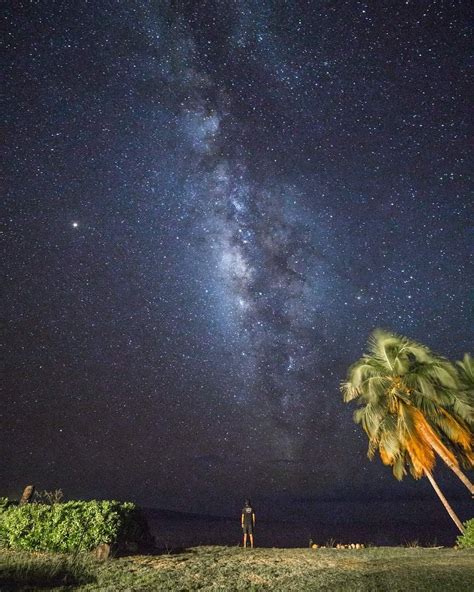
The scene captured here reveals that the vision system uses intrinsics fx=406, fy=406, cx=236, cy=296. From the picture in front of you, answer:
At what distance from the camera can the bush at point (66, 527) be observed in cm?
1365

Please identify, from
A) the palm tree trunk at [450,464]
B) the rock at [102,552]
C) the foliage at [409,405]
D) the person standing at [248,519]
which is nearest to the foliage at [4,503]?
the rock at [102,552]

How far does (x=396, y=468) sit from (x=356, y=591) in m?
16.9

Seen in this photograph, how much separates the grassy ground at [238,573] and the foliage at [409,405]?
792 cm

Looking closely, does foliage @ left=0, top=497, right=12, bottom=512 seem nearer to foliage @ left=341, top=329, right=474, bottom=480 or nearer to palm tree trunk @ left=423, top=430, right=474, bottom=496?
foliage @ left=341, top=329, right=474, bottom=480

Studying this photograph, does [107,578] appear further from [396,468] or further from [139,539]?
[396,468]

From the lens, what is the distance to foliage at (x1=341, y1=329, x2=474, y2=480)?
74.5ft

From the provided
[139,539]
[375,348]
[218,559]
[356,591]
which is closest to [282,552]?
[218,559]

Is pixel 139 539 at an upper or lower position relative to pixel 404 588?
upper

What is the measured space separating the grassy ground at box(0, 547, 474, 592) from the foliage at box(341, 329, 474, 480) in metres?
7.92

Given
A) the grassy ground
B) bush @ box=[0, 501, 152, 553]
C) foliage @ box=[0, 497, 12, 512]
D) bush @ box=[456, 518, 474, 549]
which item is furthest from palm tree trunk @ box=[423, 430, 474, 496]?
foliage @ box=[0, 497, 12, 512]

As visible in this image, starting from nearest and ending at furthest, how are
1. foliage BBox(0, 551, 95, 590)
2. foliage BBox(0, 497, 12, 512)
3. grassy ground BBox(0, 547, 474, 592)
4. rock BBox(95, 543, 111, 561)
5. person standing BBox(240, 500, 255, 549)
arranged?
foliage BBox(0, 551, 95, 590)
grassy ground BBox(0, 547, 474, 592)
rock BBox(95, 543, 111, 561)
foliage BBox(0, 497, 12, 512)
person standing BBox(240, 500, 255, 549)

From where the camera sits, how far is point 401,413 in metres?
23.1

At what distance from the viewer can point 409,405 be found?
2342cm

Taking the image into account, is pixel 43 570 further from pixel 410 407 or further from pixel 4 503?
pixel 410 407
